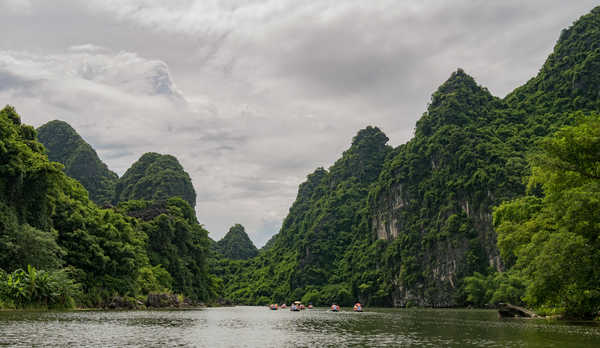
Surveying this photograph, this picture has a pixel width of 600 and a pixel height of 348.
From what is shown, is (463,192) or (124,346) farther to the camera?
(463,192)

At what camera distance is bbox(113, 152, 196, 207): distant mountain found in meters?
169

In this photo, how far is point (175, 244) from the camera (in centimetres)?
11325

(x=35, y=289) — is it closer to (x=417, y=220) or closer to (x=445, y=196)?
(x=445, y=196)

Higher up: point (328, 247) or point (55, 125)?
point (55, 125)

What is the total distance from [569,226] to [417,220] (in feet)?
380

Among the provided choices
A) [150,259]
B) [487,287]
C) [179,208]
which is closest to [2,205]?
[150,259]

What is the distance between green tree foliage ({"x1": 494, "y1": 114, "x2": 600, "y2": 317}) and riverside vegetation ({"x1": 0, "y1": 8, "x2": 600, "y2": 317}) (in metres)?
0.10

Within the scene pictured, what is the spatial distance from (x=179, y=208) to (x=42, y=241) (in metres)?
70.4

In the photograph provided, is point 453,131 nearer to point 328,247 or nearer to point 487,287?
point 487,287

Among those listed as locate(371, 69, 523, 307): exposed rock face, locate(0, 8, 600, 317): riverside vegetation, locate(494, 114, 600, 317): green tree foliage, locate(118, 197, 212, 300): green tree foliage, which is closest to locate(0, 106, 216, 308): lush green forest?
locate(0, 8, 600, 317): riverside vegetation

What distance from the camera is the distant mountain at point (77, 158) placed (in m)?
177

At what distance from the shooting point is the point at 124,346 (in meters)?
20.0

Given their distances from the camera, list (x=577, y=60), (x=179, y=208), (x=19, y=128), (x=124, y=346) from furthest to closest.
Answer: (x=577, y=60) → (x=179, y=208) → (x=19, y=128) → (x=124, y=346)

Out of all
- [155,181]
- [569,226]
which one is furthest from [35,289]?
[155,181]
